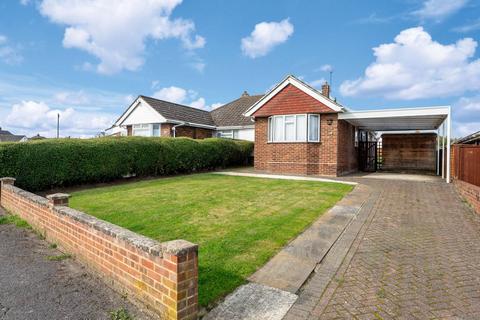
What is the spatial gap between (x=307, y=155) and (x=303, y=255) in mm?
10857

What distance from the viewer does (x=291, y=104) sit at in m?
15.1

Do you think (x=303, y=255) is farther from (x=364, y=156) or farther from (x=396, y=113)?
(x=364, y=156)

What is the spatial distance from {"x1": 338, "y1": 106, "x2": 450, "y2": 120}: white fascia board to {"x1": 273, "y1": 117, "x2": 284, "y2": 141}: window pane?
3100mm

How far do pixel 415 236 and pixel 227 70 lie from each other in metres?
16.2

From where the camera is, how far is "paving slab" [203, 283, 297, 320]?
8.87 feet

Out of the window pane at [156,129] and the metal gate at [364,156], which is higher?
the window pane at [156,129]

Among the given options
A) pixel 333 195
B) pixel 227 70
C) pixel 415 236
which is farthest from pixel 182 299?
pixel 227 70

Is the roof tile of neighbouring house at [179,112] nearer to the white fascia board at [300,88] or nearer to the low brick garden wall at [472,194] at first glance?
the white fascia board at [300,88]

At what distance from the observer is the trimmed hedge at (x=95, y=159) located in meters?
9.28

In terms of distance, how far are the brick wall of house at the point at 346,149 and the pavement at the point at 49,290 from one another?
1305 cm

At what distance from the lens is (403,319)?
8.80ft

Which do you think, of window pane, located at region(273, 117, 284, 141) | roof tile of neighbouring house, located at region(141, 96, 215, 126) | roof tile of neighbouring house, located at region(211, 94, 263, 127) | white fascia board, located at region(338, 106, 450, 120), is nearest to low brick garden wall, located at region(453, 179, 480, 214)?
white fascia board, located at region(338, 106, 450, 120)

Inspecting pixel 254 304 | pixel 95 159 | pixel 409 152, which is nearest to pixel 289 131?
pixel 95 159

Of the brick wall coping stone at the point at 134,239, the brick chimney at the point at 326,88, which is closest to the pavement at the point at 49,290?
the brick wall coping stone at the point at 134,239
